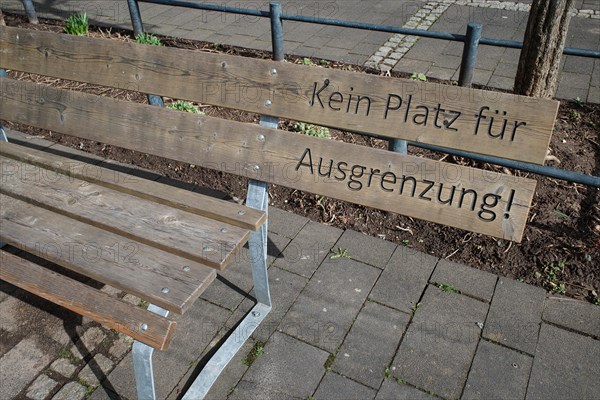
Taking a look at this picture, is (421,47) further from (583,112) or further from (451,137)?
(451,137)

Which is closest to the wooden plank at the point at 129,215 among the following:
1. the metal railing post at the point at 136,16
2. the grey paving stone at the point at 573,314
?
the grey paving stone at the point at 573,314

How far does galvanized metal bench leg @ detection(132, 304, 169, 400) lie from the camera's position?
181 centimetres

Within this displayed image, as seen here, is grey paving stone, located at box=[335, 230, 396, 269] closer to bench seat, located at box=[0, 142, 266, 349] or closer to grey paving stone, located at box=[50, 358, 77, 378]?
bench seat, located at box=[0, 142, 266, 349]

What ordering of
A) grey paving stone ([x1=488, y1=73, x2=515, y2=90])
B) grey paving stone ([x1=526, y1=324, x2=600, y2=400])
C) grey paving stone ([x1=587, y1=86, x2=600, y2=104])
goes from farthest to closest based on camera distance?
1. grey paving stone ([x1=488, y1=73, x2=515, y2=90])
2. grey paving stone ([x1=587, y1=86, x2=600, y2=104])
3. grey paving stone ([x1=526, y1=324, x2=600, y2=400])

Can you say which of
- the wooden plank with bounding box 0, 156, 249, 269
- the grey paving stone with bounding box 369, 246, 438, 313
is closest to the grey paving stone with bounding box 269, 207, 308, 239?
the grey paving stone with bounding box 369, 246, 438, 313

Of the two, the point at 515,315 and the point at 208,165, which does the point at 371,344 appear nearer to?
the point at 515,315

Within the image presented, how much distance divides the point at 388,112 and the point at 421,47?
11.8 feet

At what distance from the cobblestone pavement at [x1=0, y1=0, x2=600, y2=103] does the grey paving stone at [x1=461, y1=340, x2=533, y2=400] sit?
8.97ft

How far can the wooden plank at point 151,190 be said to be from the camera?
2115mm

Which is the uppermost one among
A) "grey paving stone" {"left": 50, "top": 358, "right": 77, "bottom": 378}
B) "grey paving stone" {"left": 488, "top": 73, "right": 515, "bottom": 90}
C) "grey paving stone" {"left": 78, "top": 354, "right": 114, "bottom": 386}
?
"grey paving stone" {"left": 488, "top": 73, "right": 515, "bottom": 90}

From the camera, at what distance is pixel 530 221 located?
113 inches

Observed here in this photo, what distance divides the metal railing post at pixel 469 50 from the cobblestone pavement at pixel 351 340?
3.59 feet

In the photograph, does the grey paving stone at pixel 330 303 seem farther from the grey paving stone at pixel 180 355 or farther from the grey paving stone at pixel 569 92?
the grey paving stone at pixel 569 92

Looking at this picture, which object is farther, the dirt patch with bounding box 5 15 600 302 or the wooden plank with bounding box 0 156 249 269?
the dirt patch with bounding box 5 15 600 302
